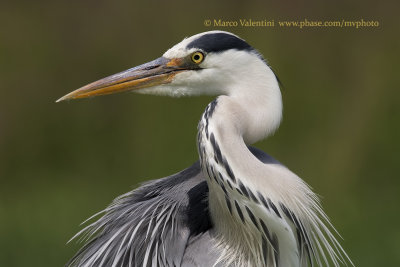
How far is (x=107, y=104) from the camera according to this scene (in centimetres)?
502

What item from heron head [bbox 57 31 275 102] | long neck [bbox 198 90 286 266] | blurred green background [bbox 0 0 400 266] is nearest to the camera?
long neck [bbox 198 90 286 266]

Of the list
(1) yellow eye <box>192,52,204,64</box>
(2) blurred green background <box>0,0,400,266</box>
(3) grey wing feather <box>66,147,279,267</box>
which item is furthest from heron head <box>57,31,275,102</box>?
(2) blurred green background <box>0,0,400,266</box>

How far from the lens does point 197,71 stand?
2.37 m

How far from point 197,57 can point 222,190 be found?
44 centimetres

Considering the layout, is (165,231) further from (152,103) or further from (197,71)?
(152,103)

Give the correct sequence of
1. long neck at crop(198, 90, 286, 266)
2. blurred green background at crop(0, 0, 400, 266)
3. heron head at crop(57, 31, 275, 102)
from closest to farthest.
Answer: long neck at crop(198, 90, 286, 266)
heron head at crop(57, 31, 275, 102)
blurred green background at crop(0, 0, 400, 266)

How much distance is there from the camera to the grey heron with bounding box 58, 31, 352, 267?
221 centimetres

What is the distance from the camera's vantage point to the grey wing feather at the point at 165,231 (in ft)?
7.80

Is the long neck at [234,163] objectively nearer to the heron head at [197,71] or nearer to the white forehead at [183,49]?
the heron head at [197,71]

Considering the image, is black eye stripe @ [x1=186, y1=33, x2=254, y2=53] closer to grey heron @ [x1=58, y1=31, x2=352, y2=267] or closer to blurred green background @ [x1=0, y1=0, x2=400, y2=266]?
grey heron @ [x1=58, y1=31, x2=352, y2=267]

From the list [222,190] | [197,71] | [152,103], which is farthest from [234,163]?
[152,103]

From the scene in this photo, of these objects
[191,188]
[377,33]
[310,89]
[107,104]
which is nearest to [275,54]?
[310,89]

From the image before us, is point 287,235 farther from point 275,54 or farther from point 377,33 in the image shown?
point 377,33

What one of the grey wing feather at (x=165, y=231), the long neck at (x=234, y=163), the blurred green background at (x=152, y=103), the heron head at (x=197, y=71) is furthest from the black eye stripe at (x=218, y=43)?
the blurred green background at (x=152, y=103)
